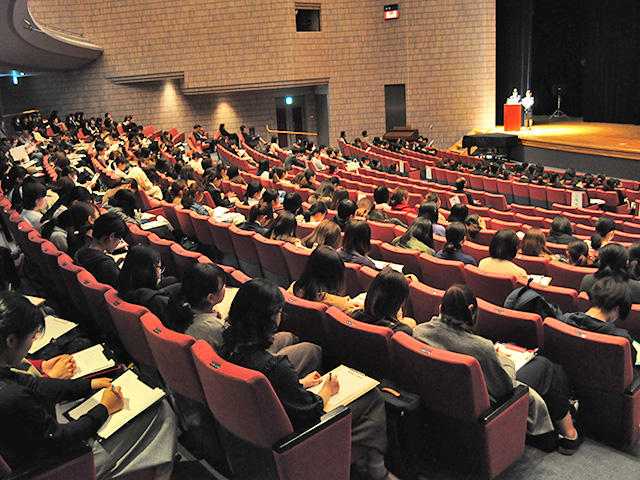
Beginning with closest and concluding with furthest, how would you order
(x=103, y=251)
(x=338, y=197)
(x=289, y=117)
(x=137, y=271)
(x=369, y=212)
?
(x=137, y=271) → (x=103, y=251) → (x=369, y=212) → (x=338, y=197) → (x=289, y=117)

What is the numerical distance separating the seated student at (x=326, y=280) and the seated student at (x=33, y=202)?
319cm

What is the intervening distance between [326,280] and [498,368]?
110 centimetres

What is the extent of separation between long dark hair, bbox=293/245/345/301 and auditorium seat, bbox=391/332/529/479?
2.44ft

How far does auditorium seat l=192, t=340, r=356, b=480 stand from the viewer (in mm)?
2039

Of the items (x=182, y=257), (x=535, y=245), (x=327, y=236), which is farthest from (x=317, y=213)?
(x=535, y=245)

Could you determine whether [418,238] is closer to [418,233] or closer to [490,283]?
[418,233]

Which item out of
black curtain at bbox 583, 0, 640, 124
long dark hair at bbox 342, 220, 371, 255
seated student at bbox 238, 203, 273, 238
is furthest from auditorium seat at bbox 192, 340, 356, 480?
black curtain at bbox 583, 0, 640, 124

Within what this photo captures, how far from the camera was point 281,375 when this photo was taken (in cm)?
217

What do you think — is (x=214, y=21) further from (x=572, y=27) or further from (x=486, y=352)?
(x=486, y=352)

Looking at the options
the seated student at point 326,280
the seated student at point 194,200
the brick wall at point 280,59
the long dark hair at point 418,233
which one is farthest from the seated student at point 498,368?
the brick wall at point 280,59

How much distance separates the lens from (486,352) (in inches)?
94.9

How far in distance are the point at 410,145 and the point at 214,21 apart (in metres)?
7.31

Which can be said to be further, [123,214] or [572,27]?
[572,27]

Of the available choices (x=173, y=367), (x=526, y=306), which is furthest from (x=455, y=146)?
(x=173, y=367)
